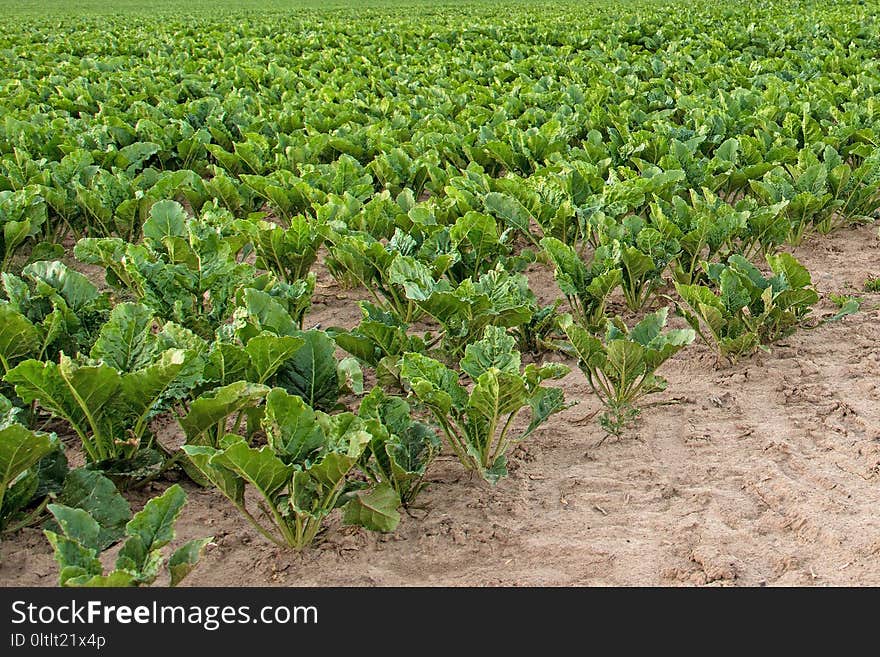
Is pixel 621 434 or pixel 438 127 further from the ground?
pixel 438 127

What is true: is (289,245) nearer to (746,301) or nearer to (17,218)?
(17,218)

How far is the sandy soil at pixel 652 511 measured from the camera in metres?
2.71

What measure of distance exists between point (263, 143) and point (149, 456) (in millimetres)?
4109

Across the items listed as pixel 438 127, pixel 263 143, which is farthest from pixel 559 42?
pixel 263 143

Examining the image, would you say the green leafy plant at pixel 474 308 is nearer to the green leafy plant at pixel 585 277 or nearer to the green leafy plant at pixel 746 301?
the green leafy plant at pixel 585 277

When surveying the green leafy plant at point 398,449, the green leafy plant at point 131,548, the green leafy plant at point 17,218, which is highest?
the green leafy plant at point 17,218

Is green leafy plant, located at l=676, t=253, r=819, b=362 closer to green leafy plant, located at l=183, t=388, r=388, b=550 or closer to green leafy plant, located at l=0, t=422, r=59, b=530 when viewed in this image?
green leafy plant, located at l=183, t=388, r=388, b=550

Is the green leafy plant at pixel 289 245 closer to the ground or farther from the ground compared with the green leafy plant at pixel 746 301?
farther from the ground

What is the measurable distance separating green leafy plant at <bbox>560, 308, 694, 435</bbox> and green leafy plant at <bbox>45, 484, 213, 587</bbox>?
1.68 m

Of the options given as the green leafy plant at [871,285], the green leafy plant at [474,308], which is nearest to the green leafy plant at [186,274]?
the green leafy plant at [474,308]

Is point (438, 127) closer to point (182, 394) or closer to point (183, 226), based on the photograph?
point (183, 226)

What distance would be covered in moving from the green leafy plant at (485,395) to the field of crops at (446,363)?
0.01 meters

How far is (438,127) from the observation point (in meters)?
7.34

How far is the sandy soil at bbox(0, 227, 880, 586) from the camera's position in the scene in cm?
271
